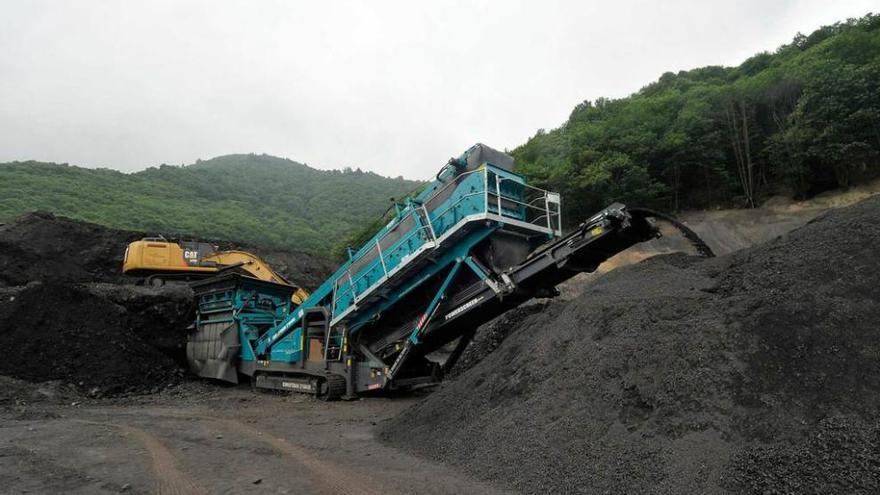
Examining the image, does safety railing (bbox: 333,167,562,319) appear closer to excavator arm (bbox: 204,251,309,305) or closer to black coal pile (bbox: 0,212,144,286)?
excavator arm (bbox: 204,251,309,305)

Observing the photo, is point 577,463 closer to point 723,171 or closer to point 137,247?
point 137,247

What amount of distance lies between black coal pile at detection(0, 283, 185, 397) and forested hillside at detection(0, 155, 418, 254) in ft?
94.3

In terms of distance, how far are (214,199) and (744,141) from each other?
53.4 meters

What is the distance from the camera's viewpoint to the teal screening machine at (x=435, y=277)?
6949 mm

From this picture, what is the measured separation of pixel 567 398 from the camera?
446 cm

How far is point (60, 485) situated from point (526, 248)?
6.33 metres

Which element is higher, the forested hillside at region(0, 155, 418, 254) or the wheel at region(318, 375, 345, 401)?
A: the forested hillside at region(0, 155, 418, 254)

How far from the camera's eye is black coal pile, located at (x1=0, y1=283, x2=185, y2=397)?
9953mm

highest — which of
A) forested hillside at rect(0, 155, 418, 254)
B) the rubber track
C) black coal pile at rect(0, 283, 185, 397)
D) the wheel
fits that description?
forested hillside at rect(0, 155, 418, 254)


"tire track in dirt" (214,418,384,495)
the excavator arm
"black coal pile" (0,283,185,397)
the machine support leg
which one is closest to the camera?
"tire track in dirt" (214,418,384,495)

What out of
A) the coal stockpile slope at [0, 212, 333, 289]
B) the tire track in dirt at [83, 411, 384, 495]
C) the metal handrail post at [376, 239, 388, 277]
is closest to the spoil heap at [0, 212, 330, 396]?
the coal stockpile slope at [0, 212, 333, 289]

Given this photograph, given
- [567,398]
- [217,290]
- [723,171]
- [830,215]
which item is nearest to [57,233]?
[217,290]

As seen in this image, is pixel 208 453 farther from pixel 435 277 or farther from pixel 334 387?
pixel 435 277

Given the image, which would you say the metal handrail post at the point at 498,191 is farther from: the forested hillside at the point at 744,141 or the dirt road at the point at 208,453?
the forested hillside at the point at 744,141
